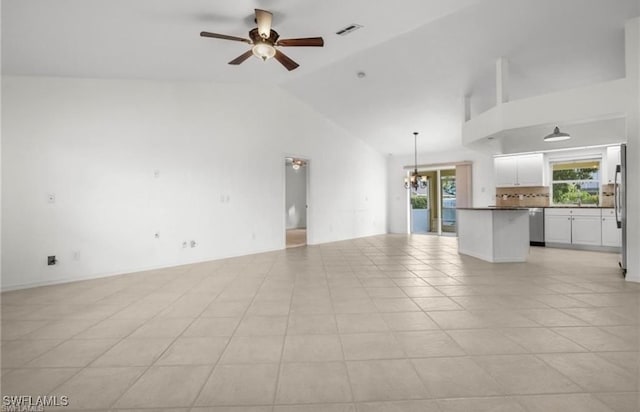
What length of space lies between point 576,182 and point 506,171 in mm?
1479

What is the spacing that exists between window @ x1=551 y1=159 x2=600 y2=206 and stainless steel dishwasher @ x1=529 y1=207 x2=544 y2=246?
38.8 inches

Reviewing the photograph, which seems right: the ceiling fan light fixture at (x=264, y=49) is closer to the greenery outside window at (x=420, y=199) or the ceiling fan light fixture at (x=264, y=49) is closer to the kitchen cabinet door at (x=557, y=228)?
the kitchen cabinet door at (x=557, y=228)

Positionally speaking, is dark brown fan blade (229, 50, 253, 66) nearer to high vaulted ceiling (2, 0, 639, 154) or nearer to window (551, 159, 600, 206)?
high vaulted ceiling (2, 0, 639, 154)

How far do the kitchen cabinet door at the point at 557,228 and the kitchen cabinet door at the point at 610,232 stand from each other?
0.55 metres

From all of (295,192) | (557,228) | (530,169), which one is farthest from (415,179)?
(295,192)

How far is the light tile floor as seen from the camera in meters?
1.49

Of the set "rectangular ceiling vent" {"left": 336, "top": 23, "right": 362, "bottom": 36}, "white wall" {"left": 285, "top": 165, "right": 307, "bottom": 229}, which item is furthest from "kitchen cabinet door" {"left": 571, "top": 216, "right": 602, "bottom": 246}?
"white wall" {"left": 285, "top": 165, "right": 307, "bottom": 229}

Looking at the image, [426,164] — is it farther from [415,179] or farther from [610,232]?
[610,232]

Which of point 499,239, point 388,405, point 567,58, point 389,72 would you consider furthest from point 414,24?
point 388,405

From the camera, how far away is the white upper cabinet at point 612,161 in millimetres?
6254

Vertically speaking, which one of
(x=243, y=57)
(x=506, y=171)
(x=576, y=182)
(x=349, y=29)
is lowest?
(x=576, y=182)

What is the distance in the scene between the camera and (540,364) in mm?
1753

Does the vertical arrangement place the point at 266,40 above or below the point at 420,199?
above

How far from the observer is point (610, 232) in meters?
6.00
